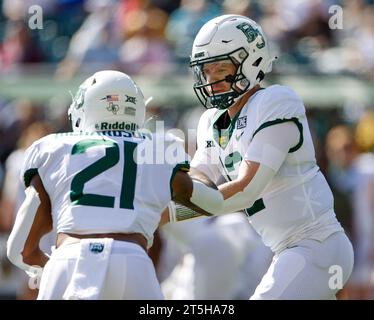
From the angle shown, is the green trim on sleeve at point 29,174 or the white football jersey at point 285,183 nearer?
the green trim on sleeve at point 29,174

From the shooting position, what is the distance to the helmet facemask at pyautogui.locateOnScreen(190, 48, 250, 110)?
6.12m

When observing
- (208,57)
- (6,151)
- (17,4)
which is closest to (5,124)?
(6,151)

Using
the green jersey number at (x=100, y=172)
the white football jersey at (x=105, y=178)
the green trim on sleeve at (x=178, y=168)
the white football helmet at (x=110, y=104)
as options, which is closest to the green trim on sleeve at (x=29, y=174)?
the white football jersey at (x=105, y=178)

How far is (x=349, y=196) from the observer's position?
10.7 meters

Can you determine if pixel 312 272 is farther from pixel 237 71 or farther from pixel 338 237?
pixel 237 71

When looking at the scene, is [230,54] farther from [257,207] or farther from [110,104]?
[110,104]

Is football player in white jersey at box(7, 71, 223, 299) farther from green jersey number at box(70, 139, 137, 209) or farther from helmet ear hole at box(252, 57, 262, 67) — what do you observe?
helmet ear hole at box(252, 57, 262, 67)

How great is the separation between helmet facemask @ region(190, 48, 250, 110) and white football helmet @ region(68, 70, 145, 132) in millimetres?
687

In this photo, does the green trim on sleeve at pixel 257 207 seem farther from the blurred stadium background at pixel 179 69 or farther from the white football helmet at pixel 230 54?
the blurred stadium background at pixel 179 69

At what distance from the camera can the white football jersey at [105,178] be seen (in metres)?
5.12

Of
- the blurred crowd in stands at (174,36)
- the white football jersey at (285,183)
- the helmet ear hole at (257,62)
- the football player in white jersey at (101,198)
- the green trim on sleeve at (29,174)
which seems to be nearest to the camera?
the football player in white jersey at (101,198)

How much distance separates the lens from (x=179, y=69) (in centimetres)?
1162

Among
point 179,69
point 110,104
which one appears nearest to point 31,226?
point 110,104

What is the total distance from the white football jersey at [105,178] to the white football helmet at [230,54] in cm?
89
